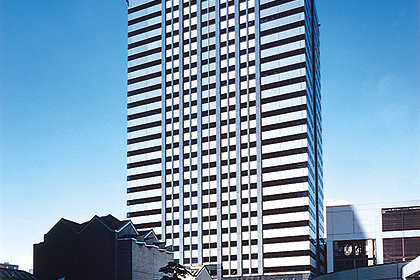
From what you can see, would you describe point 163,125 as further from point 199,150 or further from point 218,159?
point 218,159

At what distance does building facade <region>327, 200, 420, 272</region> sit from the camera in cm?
8394

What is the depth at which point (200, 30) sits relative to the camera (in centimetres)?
12581

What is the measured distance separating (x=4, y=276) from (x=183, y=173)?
6844 centimetres

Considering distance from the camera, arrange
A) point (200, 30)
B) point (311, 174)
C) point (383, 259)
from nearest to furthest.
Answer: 1. point (383, 259)
2. point (311, 174)
3. point (200, 30)

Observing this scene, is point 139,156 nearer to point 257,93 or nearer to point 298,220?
point 257,93

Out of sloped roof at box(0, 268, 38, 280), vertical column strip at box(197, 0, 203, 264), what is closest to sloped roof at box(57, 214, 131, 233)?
sloped roof at box(0, 268, 38, 280)

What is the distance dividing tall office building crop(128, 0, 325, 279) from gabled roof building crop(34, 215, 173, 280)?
126 ft

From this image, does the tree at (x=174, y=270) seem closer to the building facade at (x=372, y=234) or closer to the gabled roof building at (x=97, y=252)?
the gabled roof building at (x=97, y=252)

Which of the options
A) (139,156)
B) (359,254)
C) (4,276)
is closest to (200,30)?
(139,156)

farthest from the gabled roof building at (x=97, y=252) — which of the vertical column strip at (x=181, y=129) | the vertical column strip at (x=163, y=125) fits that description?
the vertical column strip at (x=163, y=125)

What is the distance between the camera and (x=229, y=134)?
4633 inches

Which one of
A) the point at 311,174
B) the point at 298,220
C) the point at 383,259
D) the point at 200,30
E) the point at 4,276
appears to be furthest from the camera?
the point at 200,30

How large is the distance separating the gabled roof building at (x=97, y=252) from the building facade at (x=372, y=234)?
2904 centimetres

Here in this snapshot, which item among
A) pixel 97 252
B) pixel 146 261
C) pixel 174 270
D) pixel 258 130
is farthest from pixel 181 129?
pixel 174 270
